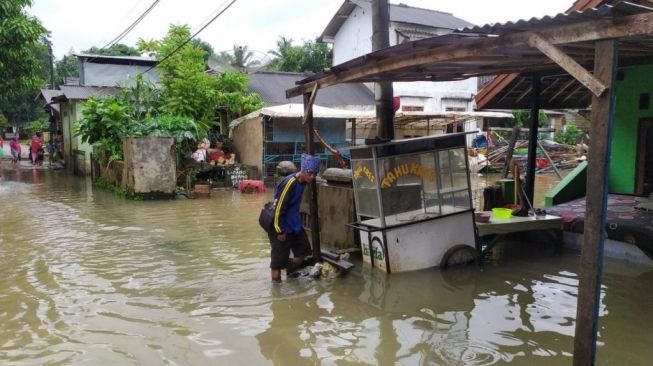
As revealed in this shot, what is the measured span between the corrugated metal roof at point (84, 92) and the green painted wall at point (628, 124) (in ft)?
65.1

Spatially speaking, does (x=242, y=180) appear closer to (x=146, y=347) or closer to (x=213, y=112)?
(x=213, y=112)

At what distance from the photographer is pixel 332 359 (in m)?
4.73

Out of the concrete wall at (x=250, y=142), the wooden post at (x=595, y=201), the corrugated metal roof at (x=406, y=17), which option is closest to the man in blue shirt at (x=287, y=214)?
the wooden post at (x=595, y=201)

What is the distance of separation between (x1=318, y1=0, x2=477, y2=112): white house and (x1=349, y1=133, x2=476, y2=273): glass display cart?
18.0 meters

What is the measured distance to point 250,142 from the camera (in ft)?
66.0

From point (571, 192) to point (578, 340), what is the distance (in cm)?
778

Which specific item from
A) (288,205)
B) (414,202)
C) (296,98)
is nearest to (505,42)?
(414,202)

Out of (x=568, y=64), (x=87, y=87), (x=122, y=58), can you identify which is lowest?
(x=568, y=64)

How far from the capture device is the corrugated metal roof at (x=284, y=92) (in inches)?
930

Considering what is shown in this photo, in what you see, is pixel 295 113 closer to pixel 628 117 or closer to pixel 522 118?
pixel 628 117

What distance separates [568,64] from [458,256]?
426 centimetres

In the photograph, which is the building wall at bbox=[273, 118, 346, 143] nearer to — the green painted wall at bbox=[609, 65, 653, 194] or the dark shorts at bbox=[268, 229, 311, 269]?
the green painted wall at bbox=[609, 65, 653, 194]

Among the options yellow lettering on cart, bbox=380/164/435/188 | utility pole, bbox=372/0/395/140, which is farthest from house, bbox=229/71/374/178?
yellow lettering on cart, bbox=380/164/435/188

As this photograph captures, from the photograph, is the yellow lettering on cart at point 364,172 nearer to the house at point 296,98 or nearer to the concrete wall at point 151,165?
the concrete wall at point 151,165
